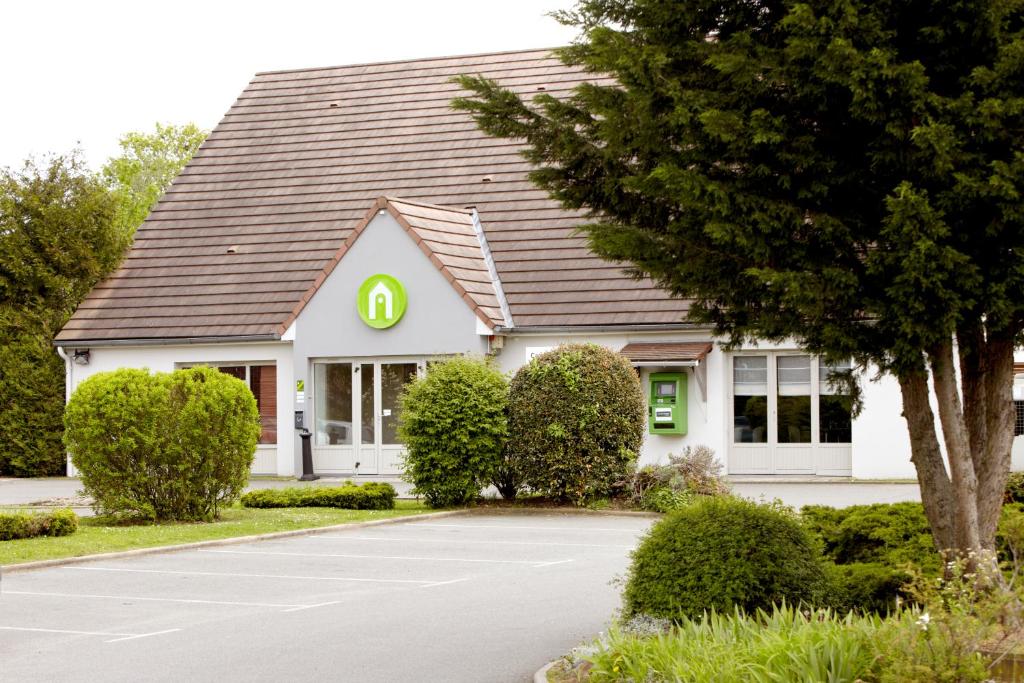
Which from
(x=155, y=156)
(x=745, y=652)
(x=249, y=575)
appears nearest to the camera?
(x=745, y=652)

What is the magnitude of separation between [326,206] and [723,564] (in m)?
24.9

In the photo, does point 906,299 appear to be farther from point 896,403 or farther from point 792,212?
point 896,403

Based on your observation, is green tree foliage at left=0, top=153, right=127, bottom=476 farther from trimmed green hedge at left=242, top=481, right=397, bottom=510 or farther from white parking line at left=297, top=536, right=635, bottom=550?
white parking line at left=297, top=536, right=635, bottom=550

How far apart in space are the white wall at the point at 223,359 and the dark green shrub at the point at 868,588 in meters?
21.0

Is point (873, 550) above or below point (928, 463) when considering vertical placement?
below

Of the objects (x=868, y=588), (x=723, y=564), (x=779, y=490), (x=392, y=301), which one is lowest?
(x=779, y=490)

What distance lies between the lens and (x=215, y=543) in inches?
679

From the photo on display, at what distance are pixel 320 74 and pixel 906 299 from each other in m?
31.2

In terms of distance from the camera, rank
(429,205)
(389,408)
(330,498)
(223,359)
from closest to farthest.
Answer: (330,498)
(389,408)
(429,205)
(223,359)

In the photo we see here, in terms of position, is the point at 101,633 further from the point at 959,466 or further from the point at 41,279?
the point at 41,279

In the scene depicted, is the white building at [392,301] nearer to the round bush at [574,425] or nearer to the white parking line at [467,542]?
the round bush at [574,425]

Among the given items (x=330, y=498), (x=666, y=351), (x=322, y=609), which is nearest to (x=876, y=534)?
(x=322, y=609)

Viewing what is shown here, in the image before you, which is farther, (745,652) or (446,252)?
(446,252)

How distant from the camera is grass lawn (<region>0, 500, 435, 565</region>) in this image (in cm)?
1602
